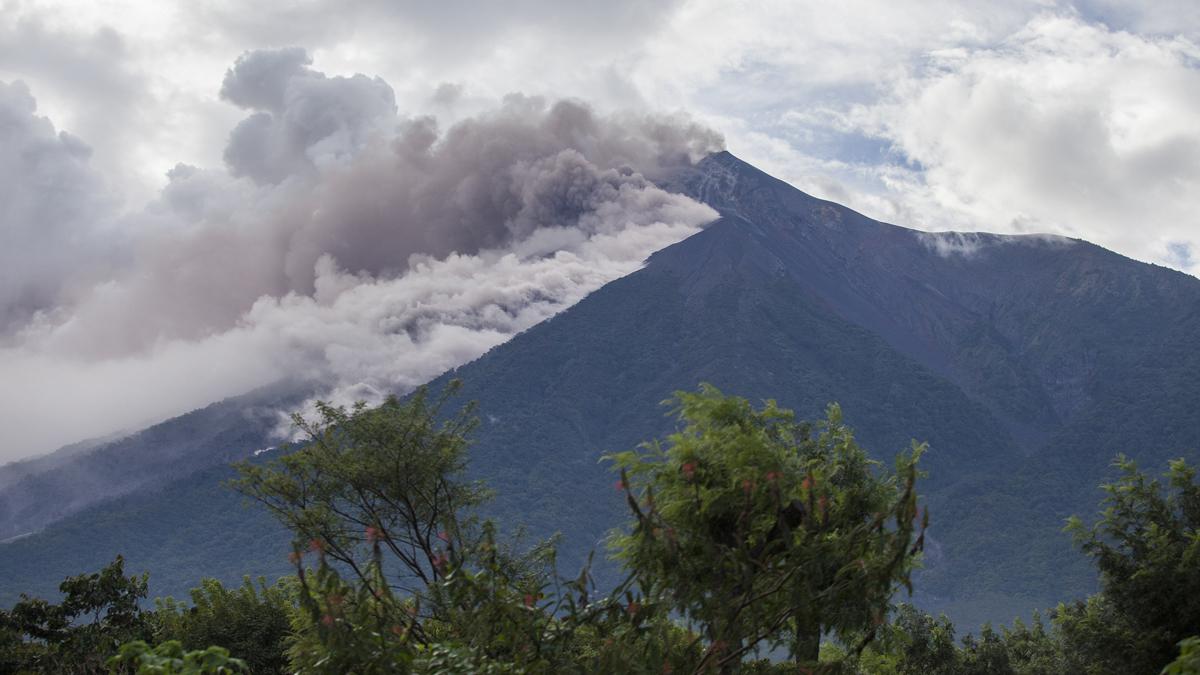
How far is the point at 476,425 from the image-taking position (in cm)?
2902

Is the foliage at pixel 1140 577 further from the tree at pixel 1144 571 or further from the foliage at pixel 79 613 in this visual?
the foliage at pixel 79 613

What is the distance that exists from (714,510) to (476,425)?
54.4ft

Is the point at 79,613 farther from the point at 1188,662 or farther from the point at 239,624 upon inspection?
the point at 1188,662

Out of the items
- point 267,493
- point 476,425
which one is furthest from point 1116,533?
point 267,493

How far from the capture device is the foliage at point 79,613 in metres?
33.3

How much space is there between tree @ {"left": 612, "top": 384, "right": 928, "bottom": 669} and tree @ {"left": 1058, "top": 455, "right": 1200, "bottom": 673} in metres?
13.3

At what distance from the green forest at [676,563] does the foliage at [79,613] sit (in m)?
1.71

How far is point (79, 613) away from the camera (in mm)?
36469

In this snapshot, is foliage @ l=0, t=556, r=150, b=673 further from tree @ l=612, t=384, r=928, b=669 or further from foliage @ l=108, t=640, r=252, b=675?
foliage @ l=108, t=640, r=252, b=675

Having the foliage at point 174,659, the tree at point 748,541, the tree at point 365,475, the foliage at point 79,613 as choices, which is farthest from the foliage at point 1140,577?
the foliage at point 79,613

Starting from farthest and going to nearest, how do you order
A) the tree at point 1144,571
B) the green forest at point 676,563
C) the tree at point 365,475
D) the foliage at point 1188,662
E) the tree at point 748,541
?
the tree at point 365,475
the tree at point 1144,571
the tree at point 748,541
the green forest at point 676,563
the foliage at point 1188,662

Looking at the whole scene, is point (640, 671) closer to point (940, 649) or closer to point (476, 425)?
point (476, 425)

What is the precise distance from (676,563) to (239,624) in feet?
84.7

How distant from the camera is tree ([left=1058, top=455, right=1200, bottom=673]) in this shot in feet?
82.1
